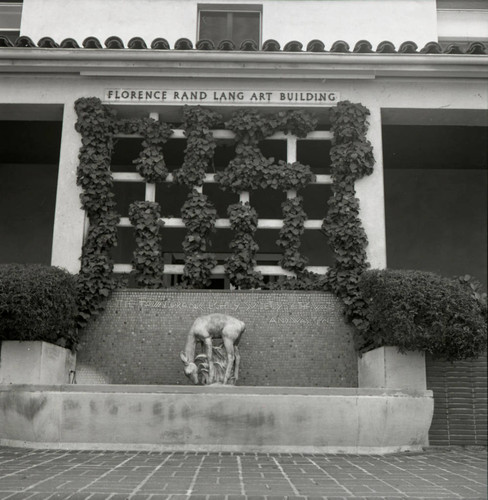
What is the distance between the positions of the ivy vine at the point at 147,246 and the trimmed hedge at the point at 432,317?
117 inches

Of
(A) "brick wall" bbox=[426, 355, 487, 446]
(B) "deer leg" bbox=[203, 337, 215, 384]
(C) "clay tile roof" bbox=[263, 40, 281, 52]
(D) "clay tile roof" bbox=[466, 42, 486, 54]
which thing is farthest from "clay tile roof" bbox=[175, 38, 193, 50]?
(A) "brick wall" bbox=[426, 355, 487, 446]

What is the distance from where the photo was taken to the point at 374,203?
28.4ft

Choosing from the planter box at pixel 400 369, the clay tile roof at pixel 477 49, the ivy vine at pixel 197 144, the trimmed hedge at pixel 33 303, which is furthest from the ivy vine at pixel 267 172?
the trimmed hedge at pixel 33 303

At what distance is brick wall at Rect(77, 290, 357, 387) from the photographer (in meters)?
7.99

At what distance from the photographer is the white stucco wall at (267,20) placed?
10961mm

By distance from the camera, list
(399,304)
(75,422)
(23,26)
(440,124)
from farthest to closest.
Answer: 1. (23,26)
2. (440,124)
3. (399,304)
4. (75,422)

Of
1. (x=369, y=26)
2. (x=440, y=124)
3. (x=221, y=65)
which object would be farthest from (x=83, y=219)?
(x=369, y=26)

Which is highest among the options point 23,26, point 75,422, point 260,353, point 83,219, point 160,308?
point 23,26

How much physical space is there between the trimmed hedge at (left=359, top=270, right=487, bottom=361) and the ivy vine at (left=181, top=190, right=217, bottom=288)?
243 cm

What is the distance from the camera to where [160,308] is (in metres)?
8.20

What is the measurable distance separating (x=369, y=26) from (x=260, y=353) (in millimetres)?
6199

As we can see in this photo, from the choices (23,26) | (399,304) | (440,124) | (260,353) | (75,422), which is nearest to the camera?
(75,422)

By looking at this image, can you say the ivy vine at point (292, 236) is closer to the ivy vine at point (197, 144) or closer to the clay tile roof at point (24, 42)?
the ivy vine at point (197, 144)

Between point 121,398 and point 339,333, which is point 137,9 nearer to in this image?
point 339,333
